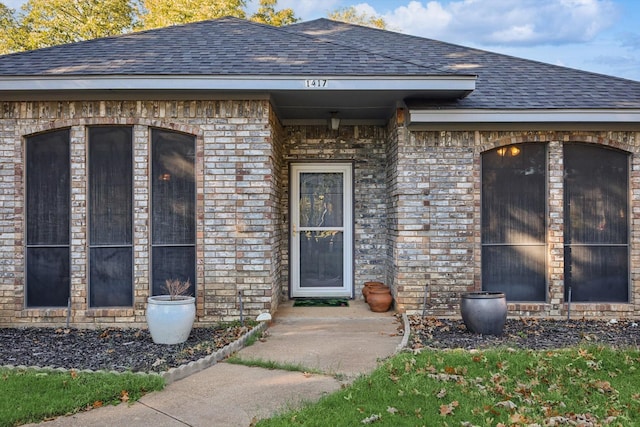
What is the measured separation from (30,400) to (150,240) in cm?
298

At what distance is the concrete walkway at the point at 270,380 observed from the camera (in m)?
3.63

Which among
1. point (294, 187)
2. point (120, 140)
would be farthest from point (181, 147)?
point (294, 187)

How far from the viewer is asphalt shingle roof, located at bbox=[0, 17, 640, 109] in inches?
249

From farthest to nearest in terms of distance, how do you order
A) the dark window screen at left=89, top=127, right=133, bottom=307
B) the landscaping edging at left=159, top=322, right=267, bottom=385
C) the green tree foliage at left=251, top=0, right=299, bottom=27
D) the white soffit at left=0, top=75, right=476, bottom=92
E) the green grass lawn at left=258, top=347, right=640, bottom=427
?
1. the green tree foliage at left=251, top=0, right=299, bottom=27
2. the dark window screen at left=89, top=127, right=133, bottom=307
3. the white soffit at left=0, top=75, right=476, bottom=92
4. the landscaping edging at left=159, top=322, right=267, bottom=385
5. the green grass lawn at left=258, top=347, right=640, bottom=427

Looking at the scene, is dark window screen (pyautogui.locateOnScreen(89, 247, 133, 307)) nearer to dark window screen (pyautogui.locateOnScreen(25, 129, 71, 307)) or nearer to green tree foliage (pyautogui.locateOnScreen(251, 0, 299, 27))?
dark window screen (pyautogui.locateOnScreen(25, 129, 71, 307))

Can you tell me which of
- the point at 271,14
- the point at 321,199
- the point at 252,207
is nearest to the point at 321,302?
the point at 321,199

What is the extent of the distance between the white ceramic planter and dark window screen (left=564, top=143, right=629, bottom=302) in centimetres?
526

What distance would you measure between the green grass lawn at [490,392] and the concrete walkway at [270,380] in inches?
11.6

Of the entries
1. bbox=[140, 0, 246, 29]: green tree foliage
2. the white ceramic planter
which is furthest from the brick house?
bbox=[140, 0, 246, 29]: green tree foliage

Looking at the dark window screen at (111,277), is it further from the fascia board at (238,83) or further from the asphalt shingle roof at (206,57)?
the asphalt shingle roof at (206,57)

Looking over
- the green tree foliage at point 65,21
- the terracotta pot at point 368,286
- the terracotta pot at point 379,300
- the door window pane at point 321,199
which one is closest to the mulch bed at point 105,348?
the terracotta pot at point 379,300

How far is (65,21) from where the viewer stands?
21.4 m

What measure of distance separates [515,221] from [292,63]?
381 centimetres

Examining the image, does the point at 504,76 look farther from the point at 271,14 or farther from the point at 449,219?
the point at 271,14
